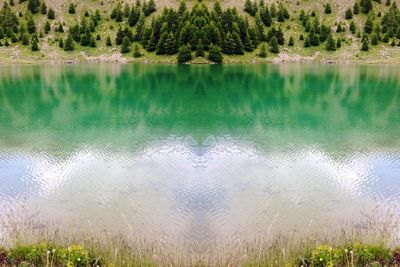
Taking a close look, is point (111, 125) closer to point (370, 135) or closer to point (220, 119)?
point (220, 119)

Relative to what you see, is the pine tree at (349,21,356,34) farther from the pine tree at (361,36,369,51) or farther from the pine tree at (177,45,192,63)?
the pine tree at (177,45,192,63)

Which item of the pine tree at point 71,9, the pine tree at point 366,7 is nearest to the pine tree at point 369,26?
the pine tree at point 366,7

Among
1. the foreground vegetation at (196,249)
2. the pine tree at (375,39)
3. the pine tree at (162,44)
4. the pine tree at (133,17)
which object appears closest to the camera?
the foreground vegetation at (196,249)

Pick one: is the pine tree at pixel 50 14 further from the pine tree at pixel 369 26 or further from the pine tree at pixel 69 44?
the pine tree at pixel 369 26

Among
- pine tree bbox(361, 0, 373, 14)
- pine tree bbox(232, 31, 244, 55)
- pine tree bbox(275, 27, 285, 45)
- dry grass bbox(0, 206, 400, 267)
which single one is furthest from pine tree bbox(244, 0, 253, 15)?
dry grass bbox(0, 206, 400, 267)

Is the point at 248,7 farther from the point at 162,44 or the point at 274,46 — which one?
the point at 162,44

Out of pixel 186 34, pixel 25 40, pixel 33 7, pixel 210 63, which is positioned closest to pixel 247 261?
pixel 210 63

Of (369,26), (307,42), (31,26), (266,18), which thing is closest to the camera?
(307,42)
